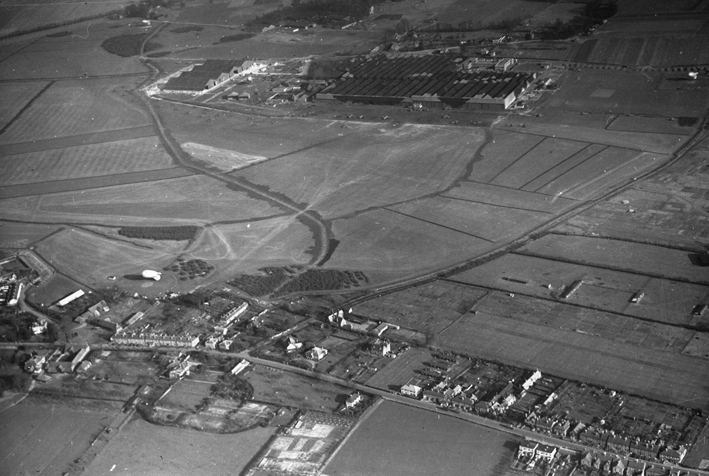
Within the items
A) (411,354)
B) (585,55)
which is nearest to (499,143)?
(585,55)

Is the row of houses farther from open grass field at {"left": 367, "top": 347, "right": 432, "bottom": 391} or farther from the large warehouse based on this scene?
the large warehouse

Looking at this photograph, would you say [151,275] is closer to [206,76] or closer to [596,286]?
[596,286]

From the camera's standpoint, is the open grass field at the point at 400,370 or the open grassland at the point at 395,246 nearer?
the open grass field at the point at 400,370

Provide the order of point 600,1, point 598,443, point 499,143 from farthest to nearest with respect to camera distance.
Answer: point 600,1 < point 499,143 < point 598,443

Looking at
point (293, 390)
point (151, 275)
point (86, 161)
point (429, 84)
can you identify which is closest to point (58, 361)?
point (151, 275)

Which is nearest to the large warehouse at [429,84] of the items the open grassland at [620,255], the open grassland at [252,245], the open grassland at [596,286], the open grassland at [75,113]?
the open grassland at [75,113]

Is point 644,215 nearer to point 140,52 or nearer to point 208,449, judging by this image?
point 208,449

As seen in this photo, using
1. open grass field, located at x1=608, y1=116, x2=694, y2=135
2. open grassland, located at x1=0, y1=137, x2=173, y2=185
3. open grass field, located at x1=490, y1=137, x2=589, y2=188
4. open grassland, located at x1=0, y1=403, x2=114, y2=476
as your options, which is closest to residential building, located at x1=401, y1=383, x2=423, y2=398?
open grassland, located at x1=0, y1=403, x2=114, y2=476

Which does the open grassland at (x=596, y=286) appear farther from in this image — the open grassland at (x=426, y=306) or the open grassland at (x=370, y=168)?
the open grassland at (x=370, y=168)
